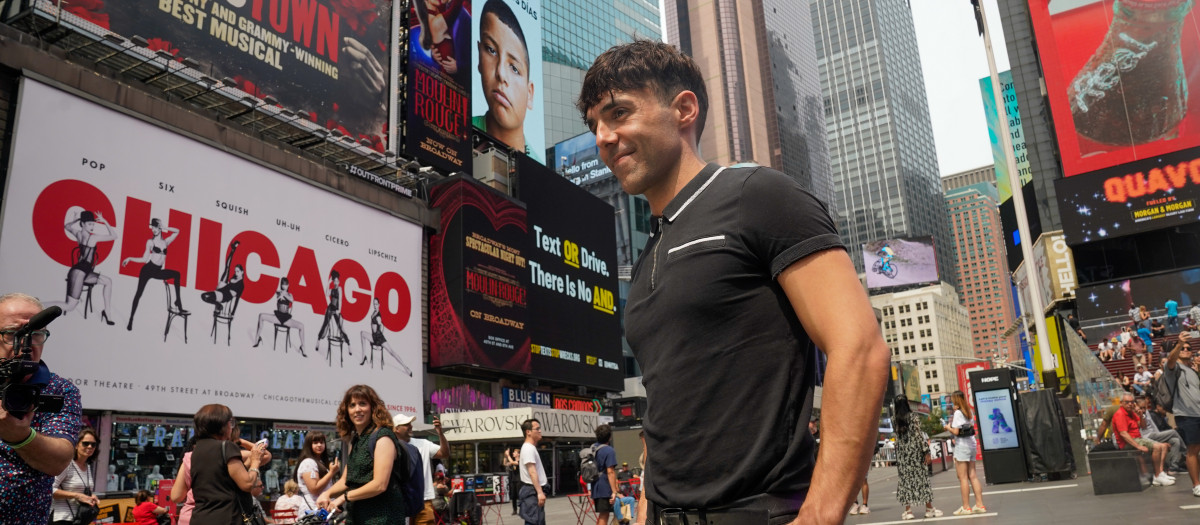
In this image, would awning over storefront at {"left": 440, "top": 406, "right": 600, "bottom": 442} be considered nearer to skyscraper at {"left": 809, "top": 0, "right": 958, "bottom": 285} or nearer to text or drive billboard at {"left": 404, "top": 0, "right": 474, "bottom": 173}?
text or drive billboard at {"left": 404, "top": 0, "right": 474, "bottom": 173}

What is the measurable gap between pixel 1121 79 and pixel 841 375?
3948 centimetres

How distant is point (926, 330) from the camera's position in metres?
126

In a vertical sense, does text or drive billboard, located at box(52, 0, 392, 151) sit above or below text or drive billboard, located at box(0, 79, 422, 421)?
above

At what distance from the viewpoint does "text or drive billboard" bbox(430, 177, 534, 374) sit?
30500mm

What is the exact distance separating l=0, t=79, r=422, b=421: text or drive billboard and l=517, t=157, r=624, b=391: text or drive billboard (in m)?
9.53

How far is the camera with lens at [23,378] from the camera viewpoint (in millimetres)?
2447

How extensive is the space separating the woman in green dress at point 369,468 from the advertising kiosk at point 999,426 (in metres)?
13.8

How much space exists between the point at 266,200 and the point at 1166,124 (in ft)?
117

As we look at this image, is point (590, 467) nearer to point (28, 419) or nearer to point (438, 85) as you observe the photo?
point (28, 419)

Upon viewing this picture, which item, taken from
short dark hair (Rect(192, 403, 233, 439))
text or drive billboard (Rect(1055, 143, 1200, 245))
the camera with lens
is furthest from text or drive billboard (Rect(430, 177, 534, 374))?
the camera with lens

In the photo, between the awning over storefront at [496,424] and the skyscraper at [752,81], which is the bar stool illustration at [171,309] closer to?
the awning over storefront at [496,424]

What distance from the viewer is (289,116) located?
24.5 meters

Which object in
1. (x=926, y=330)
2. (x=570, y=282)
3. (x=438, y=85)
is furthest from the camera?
(x=926, y=330)

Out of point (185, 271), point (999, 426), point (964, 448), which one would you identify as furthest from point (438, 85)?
point (964, 448)
